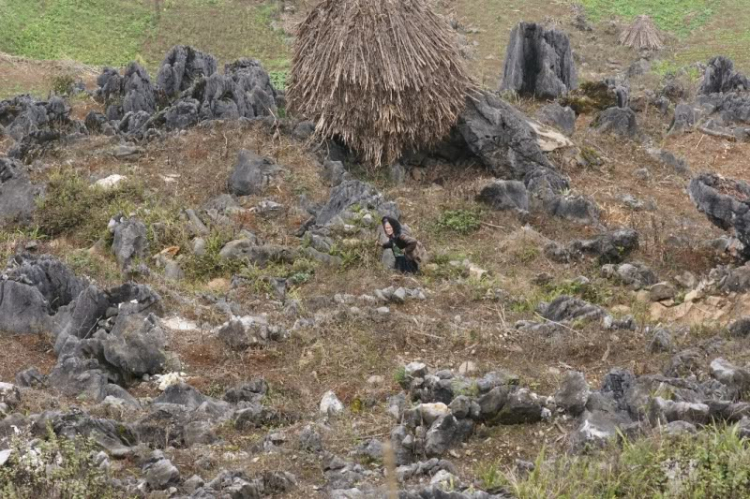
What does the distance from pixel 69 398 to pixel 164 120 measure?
809 cm

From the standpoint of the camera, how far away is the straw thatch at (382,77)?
521 inches

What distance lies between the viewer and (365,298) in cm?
961

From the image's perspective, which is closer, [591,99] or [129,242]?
[129,242]

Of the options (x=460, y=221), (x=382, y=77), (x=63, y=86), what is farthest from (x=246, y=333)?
(x=63, y=86)

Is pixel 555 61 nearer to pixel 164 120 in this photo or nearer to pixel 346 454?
pixel 164 120

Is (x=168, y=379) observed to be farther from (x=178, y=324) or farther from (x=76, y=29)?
(x=76, y=29)

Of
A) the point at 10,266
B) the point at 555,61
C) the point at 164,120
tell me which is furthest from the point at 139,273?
the point at 555,61

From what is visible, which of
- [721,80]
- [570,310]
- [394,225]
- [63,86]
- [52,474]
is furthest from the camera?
[721,80]

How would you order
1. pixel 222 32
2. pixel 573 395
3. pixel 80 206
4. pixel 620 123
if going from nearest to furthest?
pixel 573 395
pixel 80 206
pixel 620 123
pixel 222 32

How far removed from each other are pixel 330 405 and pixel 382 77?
6.69 metres

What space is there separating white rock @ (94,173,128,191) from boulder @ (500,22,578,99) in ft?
25.7

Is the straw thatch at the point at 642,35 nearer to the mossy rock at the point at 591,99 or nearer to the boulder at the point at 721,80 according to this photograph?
the boulder at the point at 721,80

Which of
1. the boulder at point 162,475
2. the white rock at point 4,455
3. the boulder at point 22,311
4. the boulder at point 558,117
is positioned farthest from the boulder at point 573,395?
the boulder at point 558,117

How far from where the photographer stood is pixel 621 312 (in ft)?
31.2
